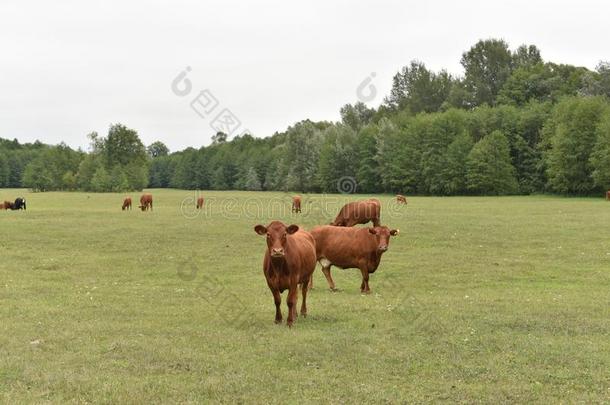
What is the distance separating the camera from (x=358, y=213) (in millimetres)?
27422

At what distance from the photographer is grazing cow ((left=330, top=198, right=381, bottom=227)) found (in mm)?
26950

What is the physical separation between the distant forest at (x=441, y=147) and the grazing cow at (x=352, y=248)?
6134 cm

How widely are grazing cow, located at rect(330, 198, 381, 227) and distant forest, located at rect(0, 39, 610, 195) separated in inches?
1986

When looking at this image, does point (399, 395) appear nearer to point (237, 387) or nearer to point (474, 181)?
point (237, 387)

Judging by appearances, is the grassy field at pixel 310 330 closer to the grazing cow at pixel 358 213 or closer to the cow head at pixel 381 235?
the cow head at pixel 381 235

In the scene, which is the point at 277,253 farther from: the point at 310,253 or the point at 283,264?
the point at 310,253

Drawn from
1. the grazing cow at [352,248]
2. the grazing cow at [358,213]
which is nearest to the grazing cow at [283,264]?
the grazing cow at [352,248]

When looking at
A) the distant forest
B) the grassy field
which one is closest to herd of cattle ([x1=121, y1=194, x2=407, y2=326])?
the grassy field

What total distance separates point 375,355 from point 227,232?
21423mm

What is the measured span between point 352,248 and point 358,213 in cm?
1199

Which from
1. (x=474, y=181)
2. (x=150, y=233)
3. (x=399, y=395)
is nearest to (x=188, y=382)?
(x=399, y=395)

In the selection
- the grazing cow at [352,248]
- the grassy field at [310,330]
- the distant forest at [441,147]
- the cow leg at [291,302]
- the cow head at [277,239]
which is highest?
the distant forest at [441,147]

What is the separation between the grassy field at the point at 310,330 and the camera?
809cm

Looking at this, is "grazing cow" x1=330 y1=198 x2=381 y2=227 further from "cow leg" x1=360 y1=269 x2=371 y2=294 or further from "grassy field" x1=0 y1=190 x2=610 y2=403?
"cow leg" x1=360 y1=269 x2=371 y2=294
